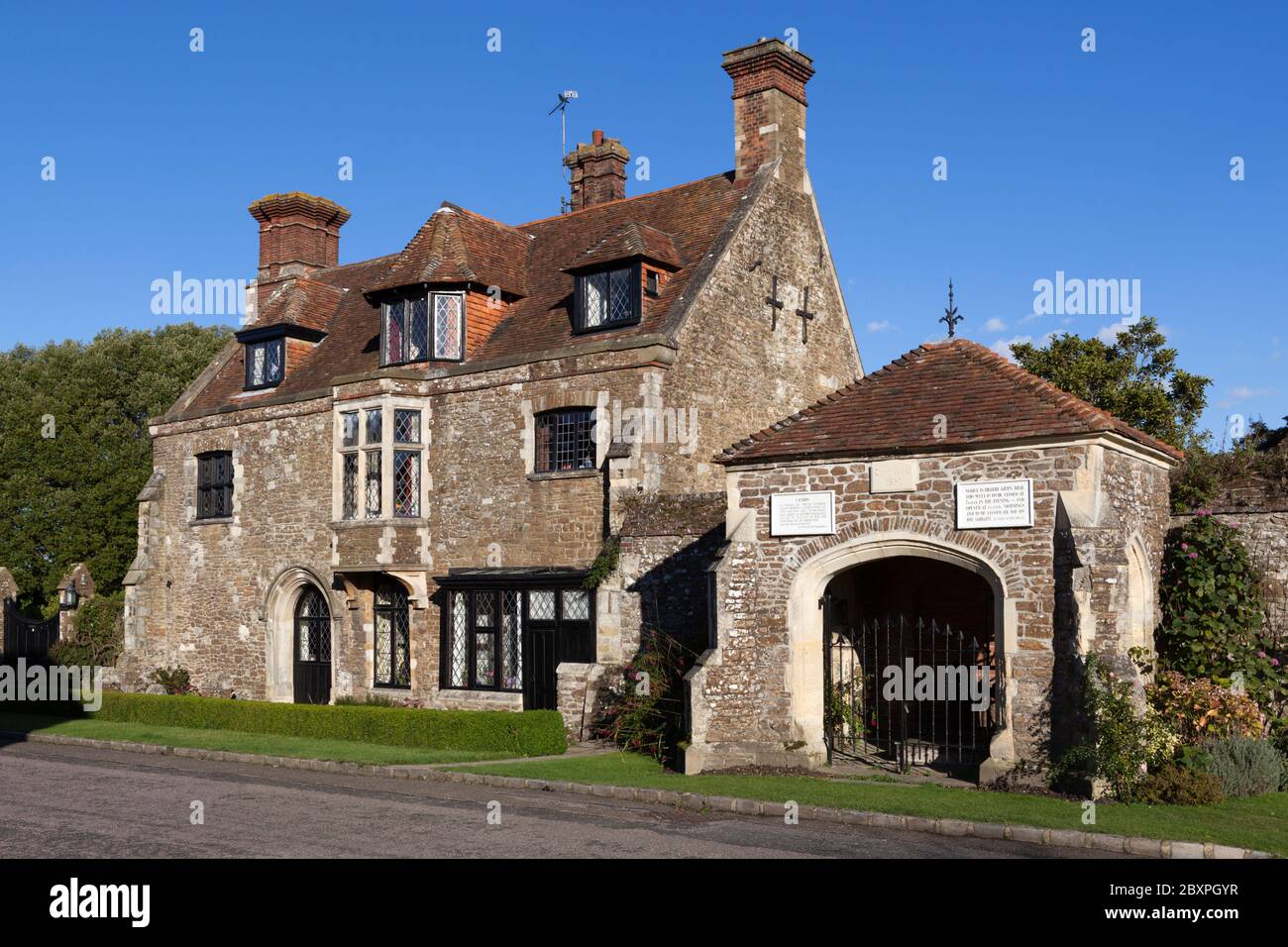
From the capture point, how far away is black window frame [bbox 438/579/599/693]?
21.2m

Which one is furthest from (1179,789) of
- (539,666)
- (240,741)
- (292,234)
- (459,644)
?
(292,234)

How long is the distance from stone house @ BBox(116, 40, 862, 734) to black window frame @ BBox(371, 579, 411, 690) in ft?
0.20

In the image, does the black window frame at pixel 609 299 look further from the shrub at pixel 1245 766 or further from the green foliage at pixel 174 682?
the green foliage at pixel 174 682

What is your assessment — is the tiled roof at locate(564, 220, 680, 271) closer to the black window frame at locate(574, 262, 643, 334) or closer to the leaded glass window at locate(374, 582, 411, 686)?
the black window frame at locate(574, 262, 643, 334)

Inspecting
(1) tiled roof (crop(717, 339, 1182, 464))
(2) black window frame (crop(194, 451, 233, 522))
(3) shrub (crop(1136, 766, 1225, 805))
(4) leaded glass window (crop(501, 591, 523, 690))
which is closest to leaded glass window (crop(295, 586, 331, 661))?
(2) black window frame (crop(194, 451, 233, 522))

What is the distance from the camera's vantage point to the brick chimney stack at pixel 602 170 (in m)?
28.0

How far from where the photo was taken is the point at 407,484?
23641 mm

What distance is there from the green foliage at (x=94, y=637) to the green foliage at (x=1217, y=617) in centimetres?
2272

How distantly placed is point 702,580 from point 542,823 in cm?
713

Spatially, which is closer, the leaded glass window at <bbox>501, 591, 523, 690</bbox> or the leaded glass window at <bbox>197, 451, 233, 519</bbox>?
the leaded glass window at <bbox>501, 591, 523, 690</bbox>

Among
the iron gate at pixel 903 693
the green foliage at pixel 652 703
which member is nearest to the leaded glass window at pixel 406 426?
the green foliage at pixel 652 703
